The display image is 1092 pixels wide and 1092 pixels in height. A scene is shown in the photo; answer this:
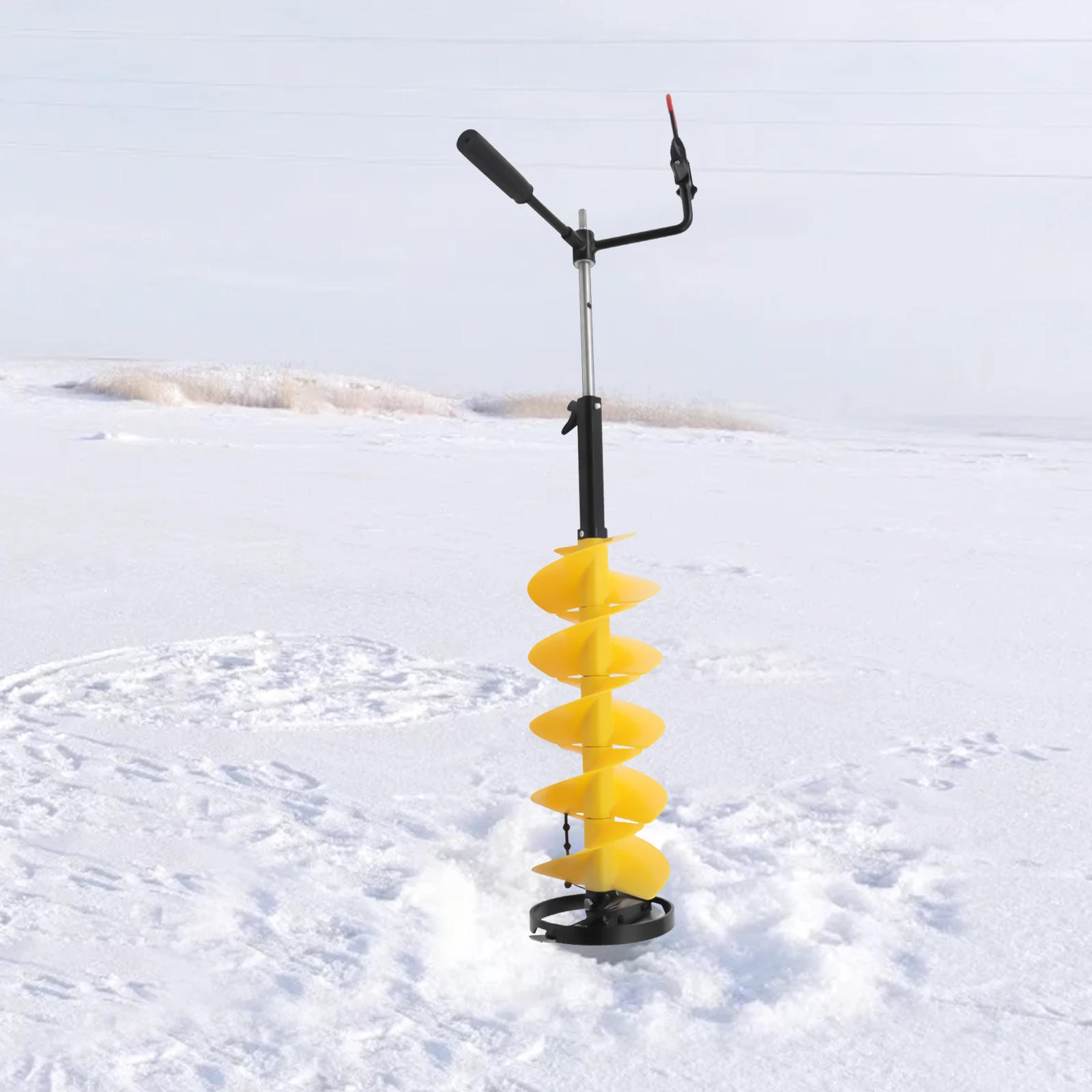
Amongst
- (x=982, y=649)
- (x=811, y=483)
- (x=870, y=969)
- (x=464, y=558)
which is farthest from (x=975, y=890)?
(x=811, y=483)

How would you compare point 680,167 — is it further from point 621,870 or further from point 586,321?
point 621,870

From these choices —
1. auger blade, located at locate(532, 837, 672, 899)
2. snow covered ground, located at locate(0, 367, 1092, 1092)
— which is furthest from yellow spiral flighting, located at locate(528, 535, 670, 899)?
snow covered ground, located at locate(0, 367, 1092, 1092)

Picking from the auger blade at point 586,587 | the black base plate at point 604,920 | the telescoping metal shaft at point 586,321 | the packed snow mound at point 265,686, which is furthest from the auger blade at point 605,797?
the packed snow mound at point 265,686

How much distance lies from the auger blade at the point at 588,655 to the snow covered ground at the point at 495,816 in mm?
459

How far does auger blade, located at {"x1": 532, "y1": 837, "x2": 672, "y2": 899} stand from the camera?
2.29 meters

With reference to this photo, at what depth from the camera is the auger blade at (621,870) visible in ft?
7.52

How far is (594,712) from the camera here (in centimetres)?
229

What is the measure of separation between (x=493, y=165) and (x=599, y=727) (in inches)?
40.6

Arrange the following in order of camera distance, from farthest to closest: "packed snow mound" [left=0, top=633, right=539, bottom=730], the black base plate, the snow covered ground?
"packed snow mound" [left=0, top=633, right=539, bottom=730]
the black base plate
the snow covered ground

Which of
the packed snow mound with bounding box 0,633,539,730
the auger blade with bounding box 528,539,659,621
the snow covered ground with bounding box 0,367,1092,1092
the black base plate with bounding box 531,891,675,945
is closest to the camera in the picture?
the snow covered ground with bounding box 0,367,1092,1092

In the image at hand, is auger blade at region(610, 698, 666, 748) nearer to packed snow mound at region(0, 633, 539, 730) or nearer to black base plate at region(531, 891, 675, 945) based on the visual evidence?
black base plate at region(531, 891, 675, 945)

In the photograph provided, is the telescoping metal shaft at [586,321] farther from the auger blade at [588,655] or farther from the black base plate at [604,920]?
the black base plate at [604,920]

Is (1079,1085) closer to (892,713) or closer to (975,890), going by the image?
(975,890)

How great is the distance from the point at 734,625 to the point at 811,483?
4542 mm
